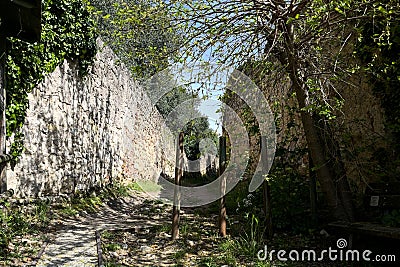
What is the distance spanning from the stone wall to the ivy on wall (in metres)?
0.23

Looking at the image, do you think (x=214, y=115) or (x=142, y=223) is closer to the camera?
(x=214, y=115)

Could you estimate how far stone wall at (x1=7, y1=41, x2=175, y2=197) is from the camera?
5.25 metres

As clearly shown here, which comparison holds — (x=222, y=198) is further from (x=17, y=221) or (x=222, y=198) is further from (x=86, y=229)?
(x=17, y=221)

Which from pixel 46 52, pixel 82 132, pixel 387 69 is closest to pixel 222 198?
pixel 387 69

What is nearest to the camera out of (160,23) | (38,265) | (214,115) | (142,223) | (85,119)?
(38,265)

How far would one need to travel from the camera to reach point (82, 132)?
23.0 ft

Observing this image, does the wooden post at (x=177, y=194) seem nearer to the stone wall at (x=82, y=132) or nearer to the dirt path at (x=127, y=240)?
the dirt path at (x=127, y=240)

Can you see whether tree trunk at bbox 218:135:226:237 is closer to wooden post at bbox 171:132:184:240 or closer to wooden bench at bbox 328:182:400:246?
wooden post at bbox 171:132:184:240

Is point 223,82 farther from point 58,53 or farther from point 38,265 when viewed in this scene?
point 58,53

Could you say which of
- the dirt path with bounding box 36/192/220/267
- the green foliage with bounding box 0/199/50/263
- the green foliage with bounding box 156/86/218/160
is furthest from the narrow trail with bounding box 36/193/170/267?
the green foliage with bounding box 156/86/218/160

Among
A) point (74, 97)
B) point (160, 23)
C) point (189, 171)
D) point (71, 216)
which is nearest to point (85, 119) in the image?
point (74, 97)

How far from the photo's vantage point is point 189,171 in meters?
14.8

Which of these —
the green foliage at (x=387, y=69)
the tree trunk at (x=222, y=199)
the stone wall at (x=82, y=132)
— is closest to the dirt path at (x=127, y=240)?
the tree trunk at (x=222, y=199)

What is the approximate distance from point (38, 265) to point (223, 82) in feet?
8.18
